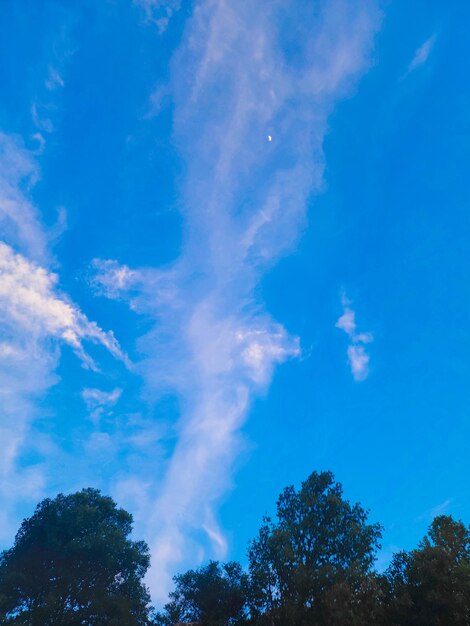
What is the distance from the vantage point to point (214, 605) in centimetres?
4234

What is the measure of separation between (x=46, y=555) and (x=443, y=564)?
145 ft

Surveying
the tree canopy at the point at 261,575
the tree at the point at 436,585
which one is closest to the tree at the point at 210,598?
the tree canopy at the point at 261,575

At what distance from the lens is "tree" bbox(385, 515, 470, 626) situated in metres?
30.4

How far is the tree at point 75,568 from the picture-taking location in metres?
44.8

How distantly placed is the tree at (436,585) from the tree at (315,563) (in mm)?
2187

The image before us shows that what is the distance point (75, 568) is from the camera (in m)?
49.4

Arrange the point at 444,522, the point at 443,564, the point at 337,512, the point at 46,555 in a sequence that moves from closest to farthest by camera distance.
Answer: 1. the point at 443,564
2. the point at 444,522
3. the point at 337,512
4. the point at 46,555

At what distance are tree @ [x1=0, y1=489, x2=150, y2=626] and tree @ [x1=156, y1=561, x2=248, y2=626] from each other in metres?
4.81

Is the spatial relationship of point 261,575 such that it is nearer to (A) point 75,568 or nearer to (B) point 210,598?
(B) point 210,598

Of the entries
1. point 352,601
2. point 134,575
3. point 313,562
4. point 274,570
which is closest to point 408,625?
point 352,601

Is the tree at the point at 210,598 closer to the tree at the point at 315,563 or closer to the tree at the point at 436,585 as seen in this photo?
the tree at the point at 315,563

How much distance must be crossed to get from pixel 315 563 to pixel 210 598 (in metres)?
12.7

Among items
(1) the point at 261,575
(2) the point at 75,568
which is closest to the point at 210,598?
(1) the point at 261,575

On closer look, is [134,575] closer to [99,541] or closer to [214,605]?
[99,541]
